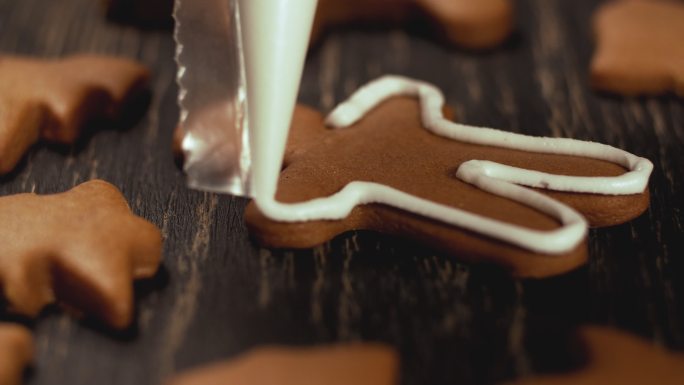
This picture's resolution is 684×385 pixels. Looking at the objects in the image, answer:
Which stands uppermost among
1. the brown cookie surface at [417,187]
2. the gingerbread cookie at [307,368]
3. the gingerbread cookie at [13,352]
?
the brown cookie surface at [417,187]

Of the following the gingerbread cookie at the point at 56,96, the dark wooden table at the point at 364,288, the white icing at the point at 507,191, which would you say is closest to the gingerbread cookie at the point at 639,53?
the dark wooden table at the point at 364,288

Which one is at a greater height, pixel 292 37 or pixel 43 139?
pixel 292 37

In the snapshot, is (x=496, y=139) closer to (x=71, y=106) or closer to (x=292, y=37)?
(x=292, y=37)

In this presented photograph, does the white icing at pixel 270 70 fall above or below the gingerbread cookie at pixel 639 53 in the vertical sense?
above

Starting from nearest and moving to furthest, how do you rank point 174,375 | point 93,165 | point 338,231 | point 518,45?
point 174,375 → point 338,231 → point 93,165 → point 518,45

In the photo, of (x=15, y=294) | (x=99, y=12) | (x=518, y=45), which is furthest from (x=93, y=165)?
(x=518, y=45)

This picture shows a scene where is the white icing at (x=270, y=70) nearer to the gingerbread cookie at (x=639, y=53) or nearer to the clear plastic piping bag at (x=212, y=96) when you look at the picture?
the clear plastic piping bag at (x=212, y=96)
